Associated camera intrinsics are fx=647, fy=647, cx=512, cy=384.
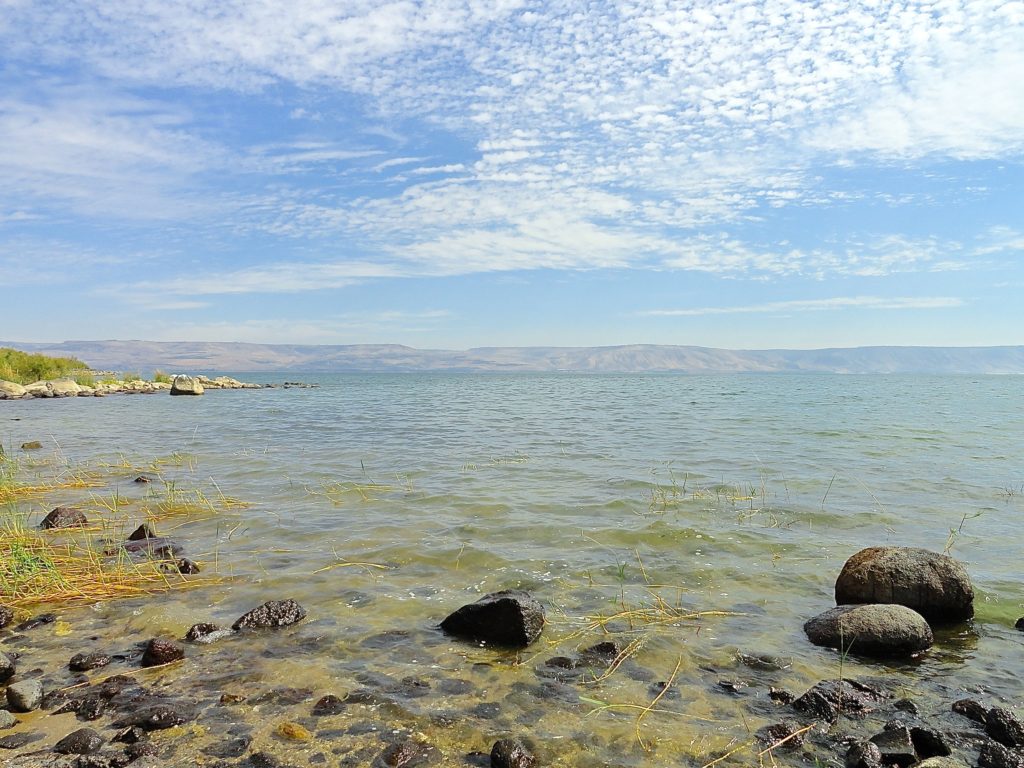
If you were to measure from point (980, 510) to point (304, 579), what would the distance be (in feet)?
36.6

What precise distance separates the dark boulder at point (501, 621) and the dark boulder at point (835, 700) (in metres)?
2.24

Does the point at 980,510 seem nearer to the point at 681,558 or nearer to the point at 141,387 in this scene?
the point at 681,558

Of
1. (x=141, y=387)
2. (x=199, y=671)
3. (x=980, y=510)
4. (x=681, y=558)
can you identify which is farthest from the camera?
(x=141, y=387)

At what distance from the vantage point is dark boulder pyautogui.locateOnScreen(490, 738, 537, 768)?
3916 millimetres

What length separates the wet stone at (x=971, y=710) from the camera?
177 inches

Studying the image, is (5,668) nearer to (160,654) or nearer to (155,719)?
(160,654)

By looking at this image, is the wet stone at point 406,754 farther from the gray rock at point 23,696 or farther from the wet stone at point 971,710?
the wet stone at point 971,710

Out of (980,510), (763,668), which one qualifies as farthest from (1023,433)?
(763,668)

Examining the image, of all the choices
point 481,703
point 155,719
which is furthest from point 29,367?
point 481,703

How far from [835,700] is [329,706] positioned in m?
3.63

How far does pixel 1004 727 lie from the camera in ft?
13.9

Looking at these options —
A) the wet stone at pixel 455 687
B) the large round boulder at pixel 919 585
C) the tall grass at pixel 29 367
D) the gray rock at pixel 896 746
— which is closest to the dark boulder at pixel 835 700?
the gray rock at pixel 896 746

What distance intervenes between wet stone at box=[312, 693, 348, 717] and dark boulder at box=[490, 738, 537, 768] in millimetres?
1228

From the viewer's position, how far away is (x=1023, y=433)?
77.5 feet
